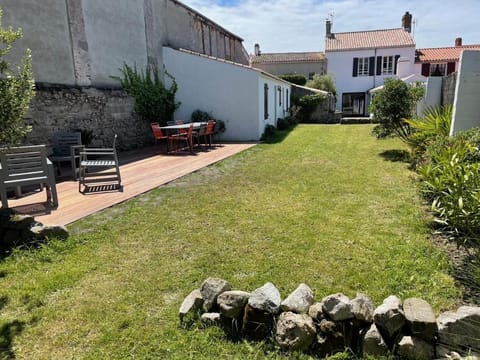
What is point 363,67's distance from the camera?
29.4 meters

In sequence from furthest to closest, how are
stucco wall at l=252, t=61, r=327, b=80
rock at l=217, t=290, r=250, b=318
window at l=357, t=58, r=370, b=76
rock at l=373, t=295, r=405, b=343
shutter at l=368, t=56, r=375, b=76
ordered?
1. stucco wall at l=252, t=61, r=327, b=80
2. window at l=357, t=58, r=370, b=76
3. shutter at l=368, t=56, r=375, b=76
4. rock at l=217, t=290, r=250, b=318
5. rock at l=373, t=295, r=405, b=343

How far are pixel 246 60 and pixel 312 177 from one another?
21.2 metres

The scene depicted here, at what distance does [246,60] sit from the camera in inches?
1039

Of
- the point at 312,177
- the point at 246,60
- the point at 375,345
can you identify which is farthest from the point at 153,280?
the point at 246,60

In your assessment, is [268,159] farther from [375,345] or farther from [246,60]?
[246,60]

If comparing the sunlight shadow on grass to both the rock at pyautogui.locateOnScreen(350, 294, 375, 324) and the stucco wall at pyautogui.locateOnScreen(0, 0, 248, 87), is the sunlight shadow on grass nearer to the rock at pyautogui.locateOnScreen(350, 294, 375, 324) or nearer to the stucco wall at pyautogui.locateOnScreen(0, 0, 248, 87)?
the rock at pyautogui.locateOnScreen(350, 294, 375, 324)

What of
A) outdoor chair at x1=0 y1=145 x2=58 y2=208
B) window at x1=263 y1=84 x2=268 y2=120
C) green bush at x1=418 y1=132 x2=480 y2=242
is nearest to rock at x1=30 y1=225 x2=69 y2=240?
outdoor chair at x1=0 y1=145 x2=58 y2=208

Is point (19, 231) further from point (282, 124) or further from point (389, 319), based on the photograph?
point (282, 124)

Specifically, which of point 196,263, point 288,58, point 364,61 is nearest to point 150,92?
point 196,263

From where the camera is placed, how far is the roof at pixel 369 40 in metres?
28.6

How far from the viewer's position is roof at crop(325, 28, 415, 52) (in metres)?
28.6

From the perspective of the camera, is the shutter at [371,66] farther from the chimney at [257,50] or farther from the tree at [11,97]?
the tree at [11,97]

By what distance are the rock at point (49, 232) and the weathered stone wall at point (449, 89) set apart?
7.96m

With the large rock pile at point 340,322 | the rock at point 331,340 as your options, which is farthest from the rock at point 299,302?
the rock at point 331,340
